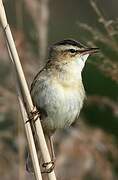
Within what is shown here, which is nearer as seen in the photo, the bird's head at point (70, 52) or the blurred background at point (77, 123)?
the bird's head at point (70, 52)

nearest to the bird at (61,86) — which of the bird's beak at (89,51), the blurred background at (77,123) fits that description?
the bird's beak at (89,51)

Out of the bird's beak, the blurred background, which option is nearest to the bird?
the bird's beak

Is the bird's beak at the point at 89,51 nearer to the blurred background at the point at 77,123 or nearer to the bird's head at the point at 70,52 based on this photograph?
the bird's head at the point at 70,52

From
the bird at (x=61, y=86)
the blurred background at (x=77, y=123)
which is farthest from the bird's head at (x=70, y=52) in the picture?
the blurred background at (x=77, y=123)

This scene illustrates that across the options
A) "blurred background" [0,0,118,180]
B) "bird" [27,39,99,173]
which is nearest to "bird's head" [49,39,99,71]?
"bird" [27,39,99,173]

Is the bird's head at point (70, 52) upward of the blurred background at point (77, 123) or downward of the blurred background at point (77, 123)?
downward

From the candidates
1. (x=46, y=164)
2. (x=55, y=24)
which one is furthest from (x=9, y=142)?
(x=55, y=24)

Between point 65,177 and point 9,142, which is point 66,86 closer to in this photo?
point 9,142

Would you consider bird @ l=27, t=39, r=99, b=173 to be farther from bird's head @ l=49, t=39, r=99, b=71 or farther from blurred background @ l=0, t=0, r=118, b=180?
blurred background @ l=0, t=0, r=118, b=180

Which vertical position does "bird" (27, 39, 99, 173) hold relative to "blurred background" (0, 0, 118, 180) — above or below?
below

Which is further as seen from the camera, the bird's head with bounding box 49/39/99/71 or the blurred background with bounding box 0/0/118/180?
the blurred background with bounding box 0/0/118/180
